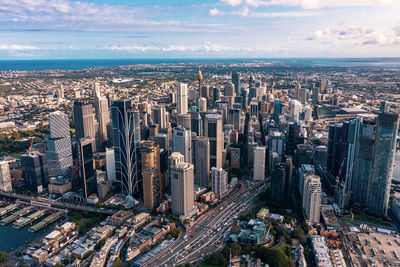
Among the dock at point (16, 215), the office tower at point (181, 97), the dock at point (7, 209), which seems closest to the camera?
the dock at point (16, 215)

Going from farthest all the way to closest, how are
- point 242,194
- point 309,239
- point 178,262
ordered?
point 242,194 → point 309,239 → point 178,262

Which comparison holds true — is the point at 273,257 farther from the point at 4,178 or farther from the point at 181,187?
the point at 4,178

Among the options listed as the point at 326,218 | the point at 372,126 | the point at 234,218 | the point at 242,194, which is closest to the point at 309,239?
the point at 326,218

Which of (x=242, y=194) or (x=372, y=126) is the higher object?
(x=372, y=126)

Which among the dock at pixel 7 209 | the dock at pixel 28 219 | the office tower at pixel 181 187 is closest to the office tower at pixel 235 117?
the office tower at pixel 181 187

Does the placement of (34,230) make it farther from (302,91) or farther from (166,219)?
(302,91)

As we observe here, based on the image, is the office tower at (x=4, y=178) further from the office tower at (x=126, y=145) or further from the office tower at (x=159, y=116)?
the office tower at (x=159, y=116)

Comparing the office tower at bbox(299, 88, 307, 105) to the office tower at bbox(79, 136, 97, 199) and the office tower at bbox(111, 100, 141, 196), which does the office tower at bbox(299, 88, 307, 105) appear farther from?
the office tower at bbox(79, 136, 97, 199)
